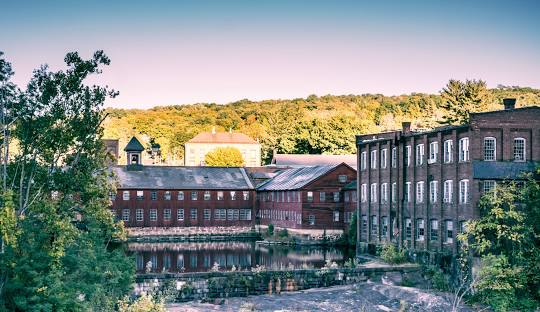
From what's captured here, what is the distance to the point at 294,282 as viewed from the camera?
37719 mm

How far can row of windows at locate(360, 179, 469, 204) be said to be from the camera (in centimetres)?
3953

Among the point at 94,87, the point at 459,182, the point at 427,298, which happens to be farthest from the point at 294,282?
the point at 94,87

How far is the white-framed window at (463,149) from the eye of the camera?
3925 cm

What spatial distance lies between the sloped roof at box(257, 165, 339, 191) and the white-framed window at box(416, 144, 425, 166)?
30.9 metres

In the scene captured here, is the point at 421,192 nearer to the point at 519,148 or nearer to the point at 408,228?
A: the point at 408,228

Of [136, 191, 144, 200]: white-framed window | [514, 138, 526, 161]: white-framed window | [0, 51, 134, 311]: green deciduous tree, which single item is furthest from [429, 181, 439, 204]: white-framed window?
[136, 191, 144, 200]: white-framed window

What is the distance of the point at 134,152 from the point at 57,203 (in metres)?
59.7

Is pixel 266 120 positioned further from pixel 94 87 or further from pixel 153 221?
pixel 94 87

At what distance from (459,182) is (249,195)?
49.4m

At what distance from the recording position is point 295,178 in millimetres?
81500

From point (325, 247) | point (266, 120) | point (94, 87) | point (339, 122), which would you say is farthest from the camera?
point (266, 120)

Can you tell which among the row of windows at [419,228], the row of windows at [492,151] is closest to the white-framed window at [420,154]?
the row of windows at [419,228]

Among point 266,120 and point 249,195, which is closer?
point 249,195

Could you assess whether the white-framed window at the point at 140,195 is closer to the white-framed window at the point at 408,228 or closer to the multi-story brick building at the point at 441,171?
the multi-story brick building at the point at 441,171
